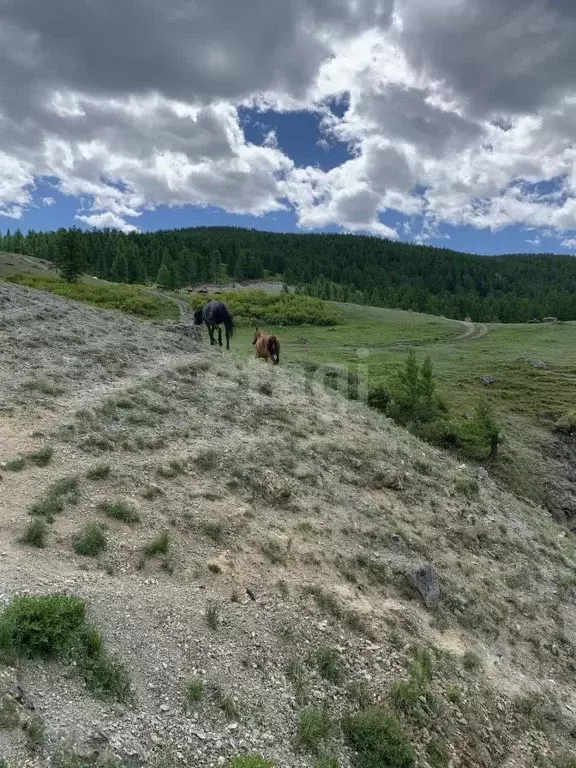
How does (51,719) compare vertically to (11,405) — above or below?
below

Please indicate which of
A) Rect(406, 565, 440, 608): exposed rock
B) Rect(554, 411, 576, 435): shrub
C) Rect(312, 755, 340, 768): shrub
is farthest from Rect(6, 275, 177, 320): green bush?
Rect(312, 755, 340, 768): shrub

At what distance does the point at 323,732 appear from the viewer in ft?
27.3

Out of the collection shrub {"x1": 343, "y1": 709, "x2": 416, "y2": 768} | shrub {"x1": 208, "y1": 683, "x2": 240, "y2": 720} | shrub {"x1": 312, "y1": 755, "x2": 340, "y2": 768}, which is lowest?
shrub {"x1": 343, "y1": 709, "x2": 416, "y2": 768}

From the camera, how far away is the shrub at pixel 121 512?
11.2 m

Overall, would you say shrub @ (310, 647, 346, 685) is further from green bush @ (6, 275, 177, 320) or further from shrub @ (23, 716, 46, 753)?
green bush @ (6, 275, 177, 320)

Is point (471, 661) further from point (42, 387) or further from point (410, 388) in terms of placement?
point (410, 388)

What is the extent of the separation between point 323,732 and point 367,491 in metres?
9.08

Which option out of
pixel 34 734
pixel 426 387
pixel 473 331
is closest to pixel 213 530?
pixel 34 734

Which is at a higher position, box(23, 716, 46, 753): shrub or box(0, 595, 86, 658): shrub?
box(0, 595, 86, 658): shrub

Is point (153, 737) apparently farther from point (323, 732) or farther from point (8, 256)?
point (8, 256)

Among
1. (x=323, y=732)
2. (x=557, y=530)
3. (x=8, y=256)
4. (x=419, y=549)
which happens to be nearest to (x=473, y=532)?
(x=419, y=549)

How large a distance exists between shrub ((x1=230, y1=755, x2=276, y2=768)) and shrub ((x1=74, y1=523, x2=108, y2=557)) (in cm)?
436

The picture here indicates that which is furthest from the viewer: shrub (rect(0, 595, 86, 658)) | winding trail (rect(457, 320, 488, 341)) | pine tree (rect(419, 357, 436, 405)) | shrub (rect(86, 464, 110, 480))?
winding trail (rect(457, 320, 488, 341))

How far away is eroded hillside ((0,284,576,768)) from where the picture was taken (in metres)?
7.81
